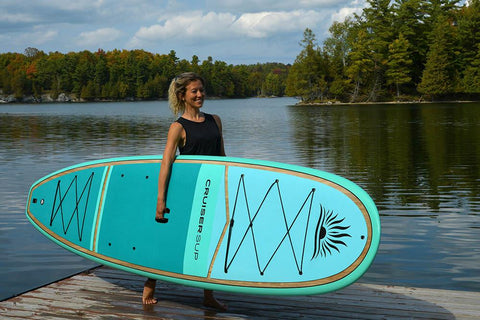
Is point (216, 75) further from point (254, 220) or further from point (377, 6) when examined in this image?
point (254, 220)

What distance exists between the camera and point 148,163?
172 inches

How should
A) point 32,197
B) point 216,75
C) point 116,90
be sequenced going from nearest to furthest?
point 32,197
point 116,90
point 216,75

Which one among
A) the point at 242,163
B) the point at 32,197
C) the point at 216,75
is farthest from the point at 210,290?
the point at 216,75

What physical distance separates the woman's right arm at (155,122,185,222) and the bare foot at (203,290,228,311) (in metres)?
0.66

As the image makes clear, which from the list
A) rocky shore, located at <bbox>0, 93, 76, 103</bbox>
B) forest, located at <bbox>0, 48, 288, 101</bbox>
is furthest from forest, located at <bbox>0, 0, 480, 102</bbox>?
rocky shore, located at <bbox>0, 93, 76, 103</bbox>

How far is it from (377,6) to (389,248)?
7135cm

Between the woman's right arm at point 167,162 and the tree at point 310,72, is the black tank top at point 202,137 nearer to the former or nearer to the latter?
the woman's right arm at point 167,162

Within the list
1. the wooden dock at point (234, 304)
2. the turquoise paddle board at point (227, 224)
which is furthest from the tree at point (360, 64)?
the turquoise paddle board at point (227, 224)

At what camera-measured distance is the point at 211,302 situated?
4.08m

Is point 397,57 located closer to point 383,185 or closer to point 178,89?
point 383,185

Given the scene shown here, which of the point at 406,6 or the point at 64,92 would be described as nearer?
the point at 406,6

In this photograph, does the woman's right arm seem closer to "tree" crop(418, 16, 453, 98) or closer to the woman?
the woman

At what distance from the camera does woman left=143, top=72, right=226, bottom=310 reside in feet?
13.1

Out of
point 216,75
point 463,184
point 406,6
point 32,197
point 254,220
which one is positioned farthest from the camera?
point 216,75
